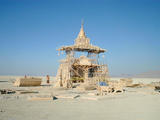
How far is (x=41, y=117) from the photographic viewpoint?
668 centimetres

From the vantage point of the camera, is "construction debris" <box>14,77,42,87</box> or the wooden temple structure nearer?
"construction debris" <box>14,77,42,87</box>

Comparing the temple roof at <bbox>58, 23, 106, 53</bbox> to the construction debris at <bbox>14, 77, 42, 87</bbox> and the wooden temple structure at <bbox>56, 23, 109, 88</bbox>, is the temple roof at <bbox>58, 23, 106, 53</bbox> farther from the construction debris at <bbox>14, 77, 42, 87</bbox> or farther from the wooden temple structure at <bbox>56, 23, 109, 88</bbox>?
the construction debris at <bbox>14, 77, 42, 87</bbox>

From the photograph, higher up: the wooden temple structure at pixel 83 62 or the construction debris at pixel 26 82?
the wooden temple structure at pixel 83 62

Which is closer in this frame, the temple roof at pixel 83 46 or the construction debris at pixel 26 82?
the construction debris at pixel 26 82

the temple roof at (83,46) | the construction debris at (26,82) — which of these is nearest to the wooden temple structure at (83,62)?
the temple roof at (83,46)

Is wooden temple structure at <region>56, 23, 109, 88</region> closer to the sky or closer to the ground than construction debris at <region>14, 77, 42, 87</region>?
closer to the sky

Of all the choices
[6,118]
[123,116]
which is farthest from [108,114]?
[6,118]

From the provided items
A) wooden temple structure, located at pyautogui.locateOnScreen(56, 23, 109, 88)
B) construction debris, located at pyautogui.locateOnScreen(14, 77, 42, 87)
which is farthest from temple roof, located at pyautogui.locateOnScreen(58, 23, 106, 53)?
construction debris, located at pyautogui.locateOnScreen(14, 77, 42, 87)

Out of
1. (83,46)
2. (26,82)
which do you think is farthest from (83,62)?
(26,82)

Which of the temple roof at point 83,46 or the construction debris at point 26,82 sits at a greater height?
the temple roof at point 83,46

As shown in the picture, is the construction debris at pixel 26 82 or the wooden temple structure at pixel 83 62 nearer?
the construction debris at pixel 26 82

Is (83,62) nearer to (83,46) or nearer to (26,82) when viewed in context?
(83,46)

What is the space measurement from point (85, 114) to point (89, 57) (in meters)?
21.6

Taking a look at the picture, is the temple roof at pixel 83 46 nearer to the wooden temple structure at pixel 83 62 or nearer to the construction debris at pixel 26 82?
the wooden temple structure at pixel 83 62
